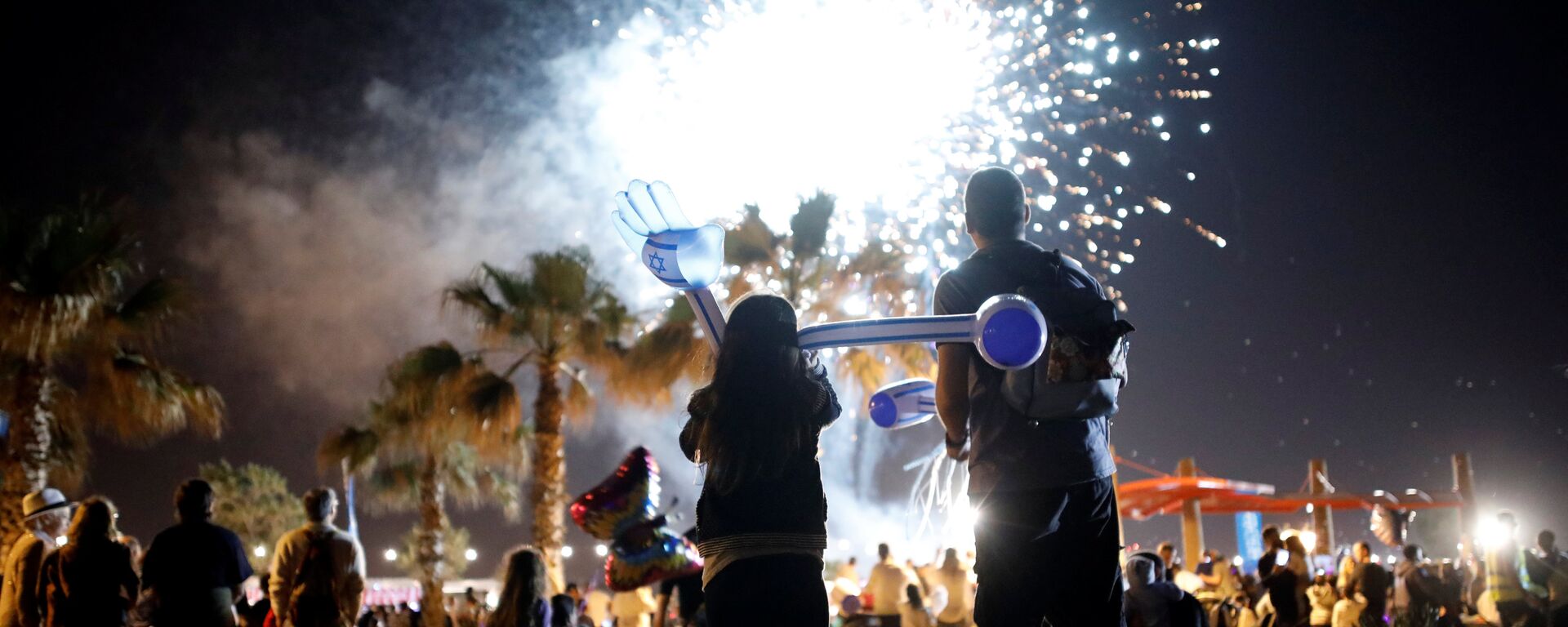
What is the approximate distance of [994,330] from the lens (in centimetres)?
277

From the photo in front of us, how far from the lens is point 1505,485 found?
69.9 ft

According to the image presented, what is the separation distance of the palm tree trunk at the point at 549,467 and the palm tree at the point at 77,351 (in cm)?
423

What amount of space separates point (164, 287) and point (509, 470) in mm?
6026

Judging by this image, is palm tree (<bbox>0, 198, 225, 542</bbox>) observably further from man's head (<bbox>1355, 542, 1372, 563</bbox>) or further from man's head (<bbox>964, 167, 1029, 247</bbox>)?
man's head (<bbox>1355, 542, 1372, 563</bbox>)

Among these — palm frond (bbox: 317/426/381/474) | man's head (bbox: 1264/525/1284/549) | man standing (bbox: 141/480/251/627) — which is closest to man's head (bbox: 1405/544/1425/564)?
man's head (bbox: 1264/525/1284/549)

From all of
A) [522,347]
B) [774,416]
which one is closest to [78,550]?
[774,416]

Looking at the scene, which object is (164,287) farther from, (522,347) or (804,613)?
(804,613)

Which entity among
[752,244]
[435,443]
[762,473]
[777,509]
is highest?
[752,244]

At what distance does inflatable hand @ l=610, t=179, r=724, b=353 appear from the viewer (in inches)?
128

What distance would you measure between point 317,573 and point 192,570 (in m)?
0.64

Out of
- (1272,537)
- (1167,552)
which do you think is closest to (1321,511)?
(1167,552)

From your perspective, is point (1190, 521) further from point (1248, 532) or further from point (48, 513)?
point (48, 513)

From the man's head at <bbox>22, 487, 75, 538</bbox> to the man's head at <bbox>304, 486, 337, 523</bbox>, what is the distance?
229cm

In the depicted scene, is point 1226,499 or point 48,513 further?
point 1226,499
